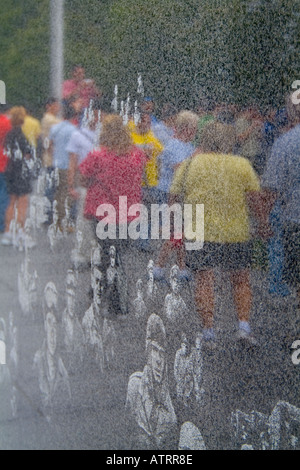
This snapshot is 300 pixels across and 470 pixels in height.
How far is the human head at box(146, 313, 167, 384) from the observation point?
2375mm

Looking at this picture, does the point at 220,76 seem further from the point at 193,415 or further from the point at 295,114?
the point at 193,415

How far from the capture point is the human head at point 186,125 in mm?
2203

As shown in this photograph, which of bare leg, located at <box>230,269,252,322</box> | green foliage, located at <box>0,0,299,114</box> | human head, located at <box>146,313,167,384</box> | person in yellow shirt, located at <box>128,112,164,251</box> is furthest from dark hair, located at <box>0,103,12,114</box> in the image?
bare leg, located at <box>230,269,252,322</box>

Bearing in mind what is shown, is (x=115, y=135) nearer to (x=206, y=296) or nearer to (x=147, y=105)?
(x=147, y=105)

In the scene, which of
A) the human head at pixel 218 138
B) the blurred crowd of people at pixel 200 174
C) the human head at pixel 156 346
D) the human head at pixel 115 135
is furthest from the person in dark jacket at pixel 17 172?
the human head at pixel 218 138

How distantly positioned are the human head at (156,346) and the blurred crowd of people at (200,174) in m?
0.17

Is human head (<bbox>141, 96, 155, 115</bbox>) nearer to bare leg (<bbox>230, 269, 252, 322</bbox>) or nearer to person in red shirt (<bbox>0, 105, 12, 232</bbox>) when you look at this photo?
bare leg (<bbox>230, 269, 252, 322</bbox>)

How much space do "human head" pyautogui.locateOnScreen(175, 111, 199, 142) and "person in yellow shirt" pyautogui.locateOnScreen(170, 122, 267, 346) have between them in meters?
0.06

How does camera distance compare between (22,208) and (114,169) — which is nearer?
(114,169)

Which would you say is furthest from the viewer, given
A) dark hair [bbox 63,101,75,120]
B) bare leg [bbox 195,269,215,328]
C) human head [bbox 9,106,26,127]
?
human head [bbox 9,106,26,127]

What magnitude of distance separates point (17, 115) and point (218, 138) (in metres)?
1.55

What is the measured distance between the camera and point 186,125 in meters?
2.23

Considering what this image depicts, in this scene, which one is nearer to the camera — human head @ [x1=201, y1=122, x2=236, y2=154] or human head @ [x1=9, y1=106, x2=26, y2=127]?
human head @ [x1=201, y1=122, x2=236, y2=154]

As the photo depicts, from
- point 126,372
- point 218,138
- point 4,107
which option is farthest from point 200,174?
point 4,107
